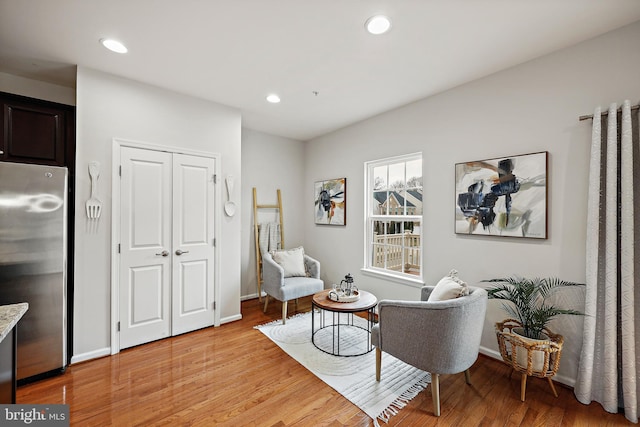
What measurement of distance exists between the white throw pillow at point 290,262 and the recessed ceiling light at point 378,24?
2.77 m

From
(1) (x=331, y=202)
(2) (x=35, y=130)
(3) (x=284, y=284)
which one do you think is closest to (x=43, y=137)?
(2) (x=35, y=130)

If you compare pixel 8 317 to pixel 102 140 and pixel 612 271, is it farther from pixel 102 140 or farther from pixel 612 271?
pixel 612 271

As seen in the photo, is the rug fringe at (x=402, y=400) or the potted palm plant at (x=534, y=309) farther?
the potted palm plant at (x=534, y=309)

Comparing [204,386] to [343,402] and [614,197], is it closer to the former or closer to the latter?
[343,402]

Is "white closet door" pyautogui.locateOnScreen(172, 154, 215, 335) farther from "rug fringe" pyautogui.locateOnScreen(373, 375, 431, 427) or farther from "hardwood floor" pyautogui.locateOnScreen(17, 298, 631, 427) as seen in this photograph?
"rug fringe" pyautogui.locateOnScreen(373, 375, 431, 427)

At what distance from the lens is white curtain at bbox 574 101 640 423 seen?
1816mm

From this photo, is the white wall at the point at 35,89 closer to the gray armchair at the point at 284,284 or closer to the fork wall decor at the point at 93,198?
the fork wall decor at the point at 93,198

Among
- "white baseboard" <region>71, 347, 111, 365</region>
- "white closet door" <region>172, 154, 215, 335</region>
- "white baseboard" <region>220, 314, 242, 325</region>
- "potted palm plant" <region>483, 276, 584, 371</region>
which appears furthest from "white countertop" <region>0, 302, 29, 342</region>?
"potted palm plant" <region>483, 276, 584, 371</region>

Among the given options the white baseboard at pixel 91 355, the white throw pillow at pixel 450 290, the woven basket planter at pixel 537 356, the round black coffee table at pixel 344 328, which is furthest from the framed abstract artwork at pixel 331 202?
the white baseboard at pixel 91 355

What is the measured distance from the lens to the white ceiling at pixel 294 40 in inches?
69.5

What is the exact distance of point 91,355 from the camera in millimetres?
2551

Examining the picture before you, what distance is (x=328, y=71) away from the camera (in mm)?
2559

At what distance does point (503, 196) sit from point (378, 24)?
71.7 inches

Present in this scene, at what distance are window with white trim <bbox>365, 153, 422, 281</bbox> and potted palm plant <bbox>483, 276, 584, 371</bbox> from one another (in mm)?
1077
